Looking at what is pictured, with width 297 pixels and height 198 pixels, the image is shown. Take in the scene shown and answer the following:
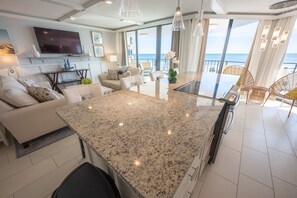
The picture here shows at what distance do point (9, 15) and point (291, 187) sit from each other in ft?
21.2

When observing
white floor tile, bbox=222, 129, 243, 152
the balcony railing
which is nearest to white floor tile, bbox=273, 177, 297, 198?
white floor tile, bbox=222, 129, 243, 152

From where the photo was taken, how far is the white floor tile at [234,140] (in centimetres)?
178

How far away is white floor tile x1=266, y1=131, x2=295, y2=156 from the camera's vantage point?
1734mm

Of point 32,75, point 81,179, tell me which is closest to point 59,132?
point 81,179

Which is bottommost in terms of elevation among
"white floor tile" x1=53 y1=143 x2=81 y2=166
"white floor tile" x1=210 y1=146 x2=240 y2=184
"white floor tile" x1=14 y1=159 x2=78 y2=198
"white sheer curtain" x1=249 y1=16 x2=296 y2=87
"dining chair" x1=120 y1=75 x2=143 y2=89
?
"white floor tile" x1=14 y1=159 x2=78 y2=198

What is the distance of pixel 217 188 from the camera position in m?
1.24

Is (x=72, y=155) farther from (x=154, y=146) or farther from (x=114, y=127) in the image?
(x=154, y=146)

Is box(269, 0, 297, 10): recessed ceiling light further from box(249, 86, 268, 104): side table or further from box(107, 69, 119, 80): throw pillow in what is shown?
box(107, 69, 119, 80): throw pillow

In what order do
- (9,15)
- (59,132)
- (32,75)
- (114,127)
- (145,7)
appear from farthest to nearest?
(32,75) → (9,15) → (145,7) → (59,132) → (114,127)

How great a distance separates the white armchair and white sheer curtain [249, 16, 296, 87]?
14.0 ft

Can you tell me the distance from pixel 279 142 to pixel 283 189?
3.05 ft

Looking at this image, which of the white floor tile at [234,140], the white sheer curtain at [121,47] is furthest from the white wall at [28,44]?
the white floor tile at [234,140]

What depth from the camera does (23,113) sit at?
156cm

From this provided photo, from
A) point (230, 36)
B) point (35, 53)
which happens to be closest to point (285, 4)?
point (230, 36)
